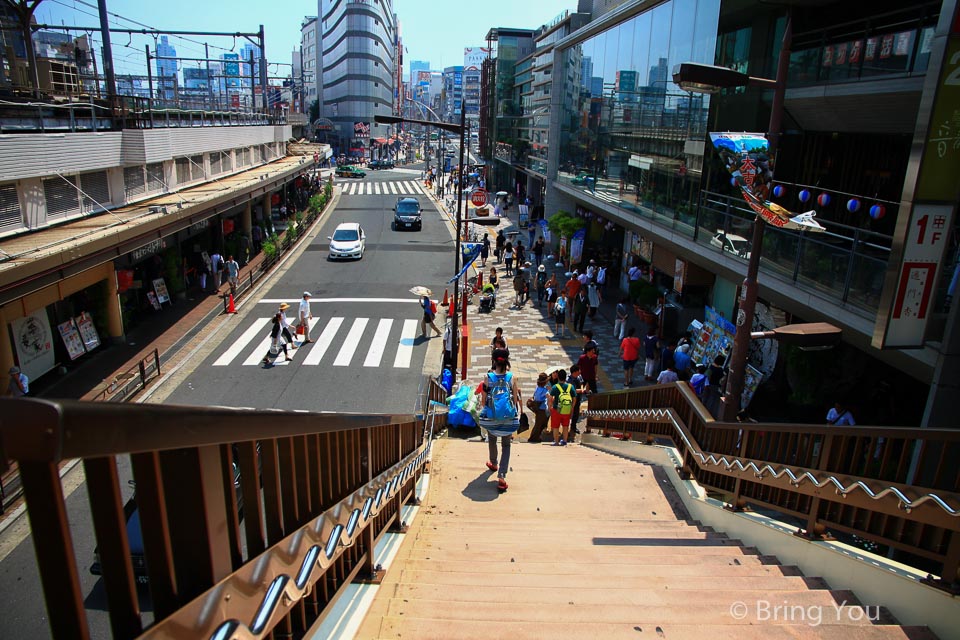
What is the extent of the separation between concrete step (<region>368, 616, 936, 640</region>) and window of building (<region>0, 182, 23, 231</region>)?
13879mm

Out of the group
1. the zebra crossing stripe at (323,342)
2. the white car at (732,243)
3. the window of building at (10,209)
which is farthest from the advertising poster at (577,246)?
the window of building at (10,209)

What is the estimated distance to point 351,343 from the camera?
61.3 ft

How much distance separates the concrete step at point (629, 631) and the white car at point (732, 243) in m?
9.53

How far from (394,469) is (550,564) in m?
1.42

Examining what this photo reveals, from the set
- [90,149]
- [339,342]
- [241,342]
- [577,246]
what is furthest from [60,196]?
[577,246]

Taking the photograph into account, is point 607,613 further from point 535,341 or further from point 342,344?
point 342,344

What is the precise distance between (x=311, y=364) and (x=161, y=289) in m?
7.31

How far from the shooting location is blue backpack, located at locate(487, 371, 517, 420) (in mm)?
7680

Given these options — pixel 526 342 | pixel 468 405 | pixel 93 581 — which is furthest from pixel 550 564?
pixel 526 342

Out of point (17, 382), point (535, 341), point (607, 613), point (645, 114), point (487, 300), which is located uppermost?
point (645, 114)

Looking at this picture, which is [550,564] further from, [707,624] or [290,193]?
[290,193]

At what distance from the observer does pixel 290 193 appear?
45.9 m

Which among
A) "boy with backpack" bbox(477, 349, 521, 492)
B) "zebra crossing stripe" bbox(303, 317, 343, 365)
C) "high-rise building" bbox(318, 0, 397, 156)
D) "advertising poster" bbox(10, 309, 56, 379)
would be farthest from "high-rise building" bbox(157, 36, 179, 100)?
"high-rise building" bbox(318, 0, 397, 156)

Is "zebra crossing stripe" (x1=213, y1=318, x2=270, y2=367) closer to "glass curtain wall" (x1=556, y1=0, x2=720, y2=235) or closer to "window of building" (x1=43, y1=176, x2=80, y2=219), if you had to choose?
"window of building" (x1=43, y1=176, x2=80, y2=219)
